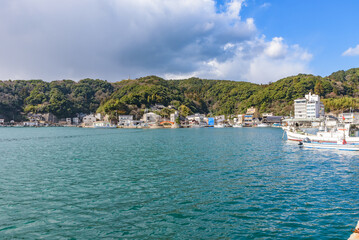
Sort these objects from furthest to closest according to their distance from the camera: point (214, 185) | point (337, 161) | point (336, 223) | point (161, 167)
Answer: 1. point (337, 161)
2. point (161, 167)
3. point (214, 185)
4. point (336, 223)

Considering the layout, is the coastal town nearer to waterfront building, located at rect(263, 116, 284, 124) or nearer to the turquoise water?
waterfront building, located at rect(263, 116, 284, 124)

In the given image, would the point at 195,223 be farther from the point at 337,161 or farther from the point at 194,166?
the point at 337,161

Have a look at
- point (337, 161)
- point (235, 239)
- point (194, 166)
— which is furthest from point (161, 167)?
point (337, 161)

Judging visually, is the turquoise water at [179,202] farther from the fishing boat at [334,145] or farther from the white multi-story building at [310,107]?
the white multi-story building at [310,107]

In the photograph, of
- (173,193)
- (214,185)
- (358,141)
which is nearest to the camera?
(173,193)

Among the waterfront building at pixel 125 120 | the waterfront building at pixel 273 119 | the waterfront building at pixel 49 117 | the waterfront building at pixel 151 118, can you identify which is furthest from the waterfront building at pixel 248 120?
the waterfront building at pixel 49 117

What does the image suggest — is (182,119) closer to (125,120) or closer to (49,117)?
(125,120)

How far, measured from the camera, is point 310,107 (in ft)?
458

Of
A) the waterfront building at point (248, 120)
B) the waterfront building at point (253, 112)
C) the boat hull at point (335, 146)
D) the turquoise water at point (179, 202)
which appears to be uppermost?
the waterfront building at point (253, 112)

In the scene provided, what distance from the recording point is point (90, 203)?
506 inches

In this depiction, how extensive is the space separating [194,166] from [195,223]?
13058 millimetres

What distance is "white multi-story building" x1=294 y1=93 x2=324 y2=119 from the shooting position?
453ft

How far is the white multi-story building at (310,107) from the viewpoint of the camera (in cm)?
13812

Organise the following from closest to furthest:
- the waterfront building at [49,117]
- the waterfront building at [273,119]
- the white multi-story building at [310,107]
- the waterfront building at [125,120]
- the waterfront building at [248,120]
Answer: the white multi-story building at [310,107] < the waterfront building at [125,120] < the waterfront building at [273,119] < the waterfront building at [248,120] < the waterfront building at [49,117]
